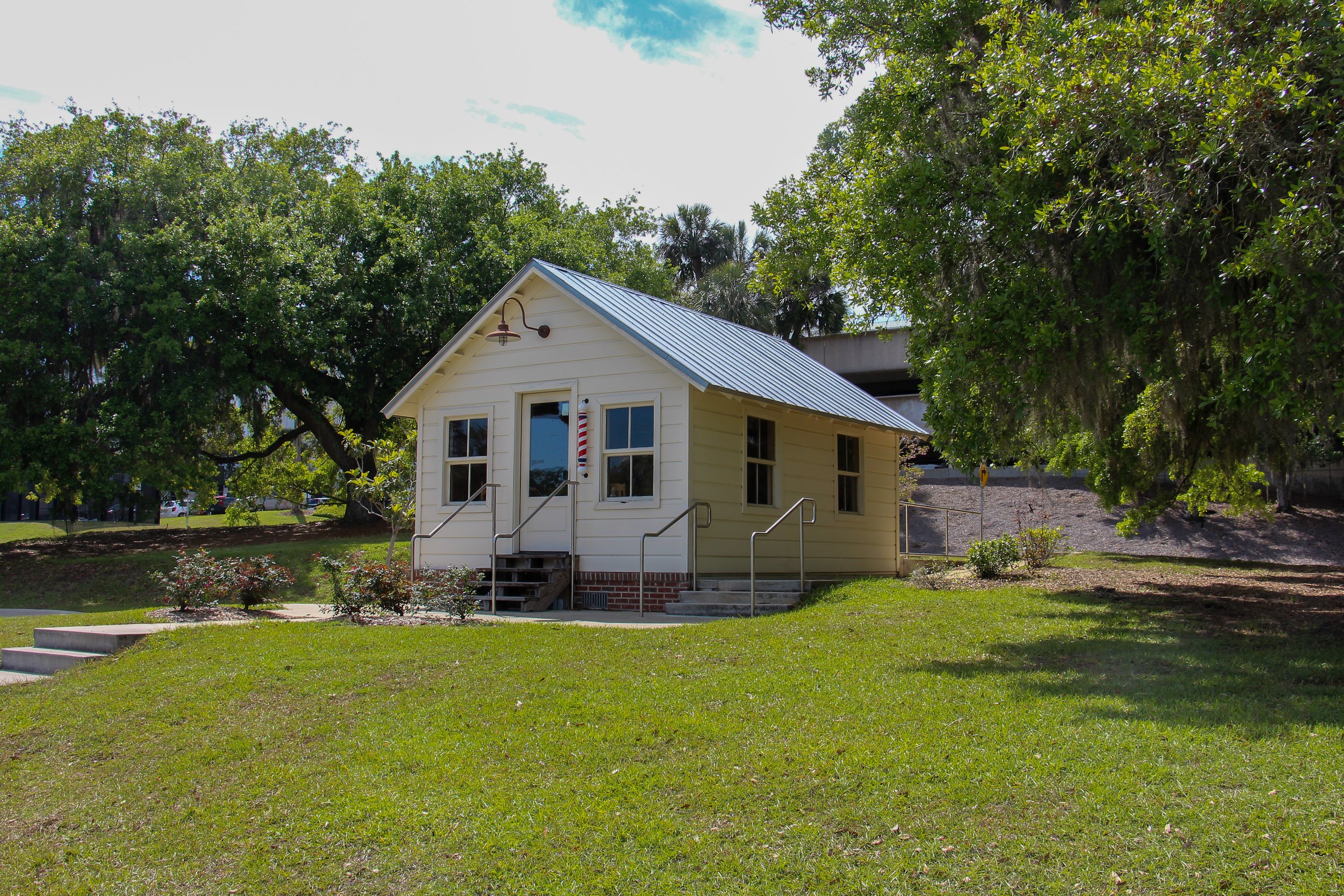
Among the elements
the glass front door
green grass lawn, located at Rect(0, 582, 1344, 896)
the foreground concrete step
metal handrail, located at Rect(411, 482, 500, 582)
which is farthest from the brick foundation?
the foreground concrete step

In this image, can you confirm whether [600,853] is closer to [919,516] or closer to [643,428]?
[643,428]

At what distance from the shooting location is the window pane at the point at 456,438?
600 inches

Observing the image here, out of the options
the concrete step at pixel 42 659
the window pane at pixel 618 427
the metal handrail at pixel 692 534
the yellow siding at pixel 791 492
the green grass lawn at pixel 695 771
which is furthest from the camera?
the window pane at pixel 618 427

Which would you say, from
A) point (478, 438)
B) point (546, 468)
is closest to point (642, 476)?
point (546, 468)

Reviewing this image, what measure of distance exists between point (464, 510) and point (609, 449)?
8.60 feet

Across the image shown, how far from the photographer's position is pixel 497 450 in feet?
48.0

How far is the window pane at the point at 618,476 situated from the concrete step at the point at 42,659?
627cm

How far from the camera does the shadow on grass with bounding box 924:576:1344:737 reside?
6.11 m

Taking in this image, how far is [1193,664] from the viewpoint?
298 inches

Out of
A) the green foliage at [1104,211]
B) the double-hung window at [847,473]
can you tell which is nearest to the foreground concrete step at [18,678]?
the green foliage at [1104,211]

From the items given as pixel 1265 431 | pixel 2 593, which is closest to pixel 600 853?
pixel 1265 431

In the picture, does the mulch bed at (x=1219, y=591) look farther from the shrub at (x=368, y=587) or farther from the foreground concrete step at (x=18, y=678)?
the foreground concrete step at (x=18, y=678)

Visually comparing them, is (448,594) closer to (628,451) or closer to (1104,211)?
(628,451)

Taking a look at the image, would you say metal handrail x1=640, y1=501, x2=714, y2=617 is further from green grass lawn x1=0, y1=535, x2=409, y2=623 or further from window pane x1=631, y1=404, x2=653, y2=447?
green grass lawn x1=0, y1=535, x2=409, y2=623
